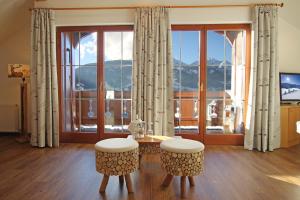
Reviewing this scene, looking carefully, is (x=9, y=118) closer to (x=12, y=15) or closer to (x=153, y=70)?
(x=12, y=15)

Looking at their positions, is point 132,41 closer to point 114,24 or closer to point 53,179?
point 114,24

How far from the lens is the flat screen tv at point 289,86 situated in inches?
175

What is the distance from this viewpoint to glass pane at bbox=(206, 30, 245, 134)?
4.33m

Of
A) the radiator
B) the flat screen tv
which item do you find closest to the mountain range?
the flat screen tv

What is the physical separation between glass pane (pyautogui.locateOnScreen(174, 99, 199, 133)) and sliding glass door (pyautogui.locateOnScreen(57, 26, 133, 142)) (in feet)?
2.91

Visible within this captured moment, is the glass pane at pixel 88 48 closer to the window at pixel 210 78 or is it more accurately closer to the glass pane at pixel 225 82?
the window at pixel 210 78

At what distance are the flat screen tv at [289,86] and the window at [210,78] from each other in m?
0.75

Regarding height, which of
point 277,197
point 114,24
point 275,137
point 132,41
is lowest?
point 277,197

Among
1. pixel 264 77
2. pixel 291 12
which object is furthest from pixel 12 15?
pixel 291 12

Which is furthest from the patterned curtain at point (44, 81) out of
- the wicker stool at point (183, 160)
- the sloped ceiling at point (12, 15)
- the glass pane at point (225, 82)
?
the glass pane at point (225, 82)

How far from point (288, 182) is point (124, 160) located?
1853 millimetres

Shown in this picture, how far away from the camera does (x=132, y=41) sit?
431 cm

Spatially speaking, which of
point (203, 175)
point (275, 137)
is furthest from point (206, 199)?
point (275, 137)

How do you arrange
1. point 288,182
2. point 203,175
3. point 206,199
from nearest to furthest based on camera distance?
point 206,199 → point 288,182 → point 203,175
